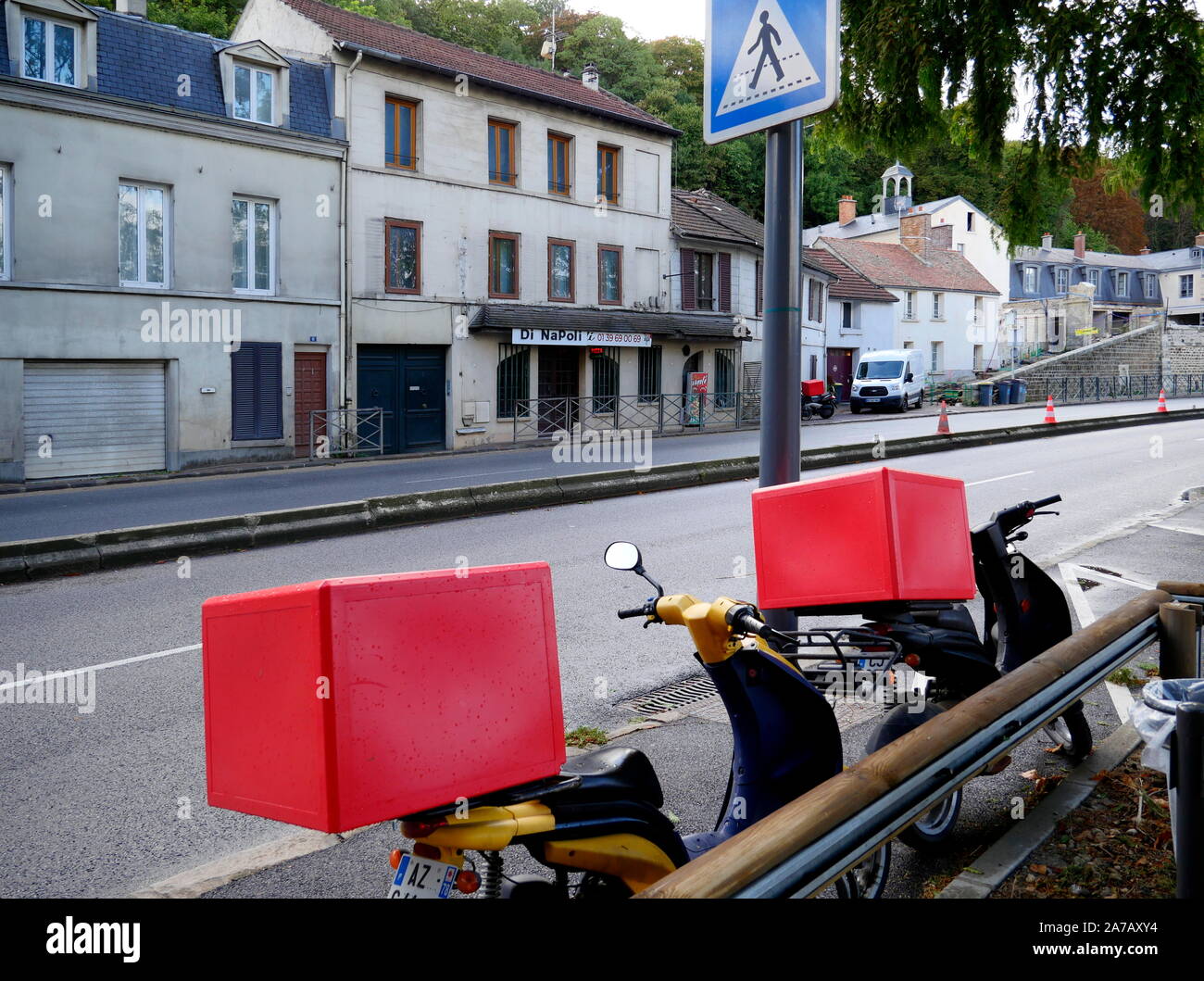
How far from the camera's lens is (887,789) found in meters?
2.66

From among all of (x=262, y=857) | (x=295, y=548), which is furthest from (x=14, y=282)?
(x=262, y=857)

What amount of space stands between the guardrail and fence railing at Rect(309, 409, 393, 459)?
21.6 metres

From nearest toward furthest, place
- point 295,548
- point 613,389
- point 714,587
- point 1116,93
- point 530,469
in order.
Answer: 1. point 1116,93
2. point 714,587
3. point 295,548
4. point 530,469
5. point 613,389

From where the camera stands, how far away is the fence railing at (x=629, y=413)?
2936 centimetres

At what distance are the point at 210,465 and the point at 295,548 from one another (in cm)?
1255

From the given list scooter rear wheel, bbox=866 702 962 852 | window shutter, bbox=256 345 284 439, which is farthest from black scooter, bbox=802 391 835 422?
scooter rear wheel, bbox=866 702 962 852

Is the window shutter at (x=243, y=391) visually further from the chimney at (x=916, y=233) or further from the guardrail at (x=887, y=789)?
the chimney at (x=916, y=233)

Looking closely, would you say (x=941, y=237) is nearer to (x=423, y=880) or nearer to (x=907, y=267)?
(x=907, y=267)

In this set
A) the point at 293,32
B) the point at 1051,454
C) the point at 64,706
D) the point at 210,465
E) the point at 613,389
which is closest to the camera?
the point at 64,706

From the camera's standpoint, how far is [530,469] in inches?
718

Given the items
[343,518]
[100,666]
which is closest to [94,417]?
[343,518]

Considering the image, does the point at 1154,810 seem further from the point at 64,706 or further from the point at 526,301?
the point at 526,301

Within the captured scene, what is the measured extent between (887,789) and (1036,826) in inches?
62.5

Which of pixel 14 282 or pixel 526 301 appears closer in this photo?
pixel 14 282
